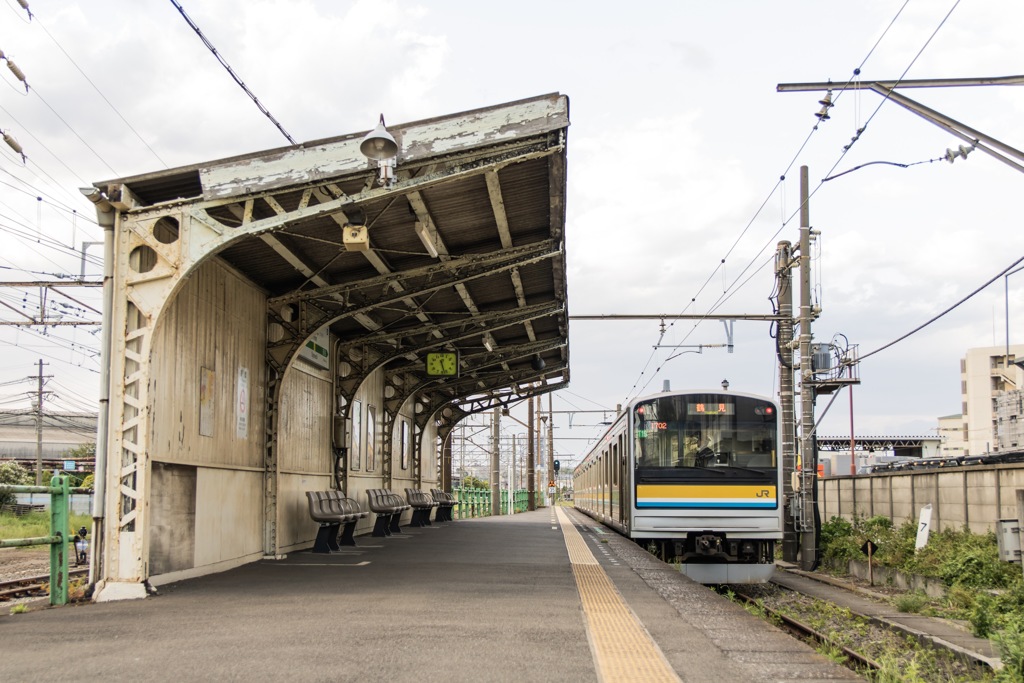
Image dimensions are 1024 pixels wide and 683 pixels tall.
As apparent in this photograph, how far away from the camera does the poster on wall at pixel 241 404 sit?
11.9 metres

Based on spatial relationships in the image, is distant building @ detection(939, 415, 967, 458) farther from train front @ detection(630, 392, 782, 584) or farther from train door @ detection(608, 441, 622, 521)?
train front @ detection(630, 392, 782, 584)

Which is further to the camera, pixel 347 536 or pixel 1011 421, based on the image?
pixel 1011 421

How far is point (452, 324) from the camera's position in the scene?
18.1m

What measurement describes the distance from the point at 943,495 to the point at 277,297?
10.9m

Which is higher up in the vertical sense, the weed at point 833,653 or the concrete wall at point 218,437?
the concrete wall at point 218,437

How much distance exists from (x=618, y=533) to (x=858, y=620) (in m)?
8.98

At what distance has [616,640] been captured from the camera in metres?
6.78

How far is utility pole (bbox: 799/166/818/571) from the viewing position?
18.0 m

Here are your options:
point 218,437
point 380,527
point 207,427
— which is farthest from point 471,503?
point 207,427

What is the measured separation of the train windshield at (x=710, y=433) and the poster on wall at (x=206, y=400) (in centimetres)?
573

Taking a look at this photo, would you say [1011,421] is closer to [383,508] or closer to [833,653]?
[383,508]

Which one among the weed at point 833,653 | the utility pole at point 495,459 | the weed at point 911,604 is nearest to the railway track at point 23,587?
the weed at point 833,653

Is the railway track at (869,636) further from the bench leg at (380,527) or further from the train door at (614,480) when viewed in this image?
the bench leg at (380,527)

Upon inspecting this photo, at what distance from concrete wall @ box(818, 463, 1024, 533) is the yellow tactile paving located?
6.54 metres
